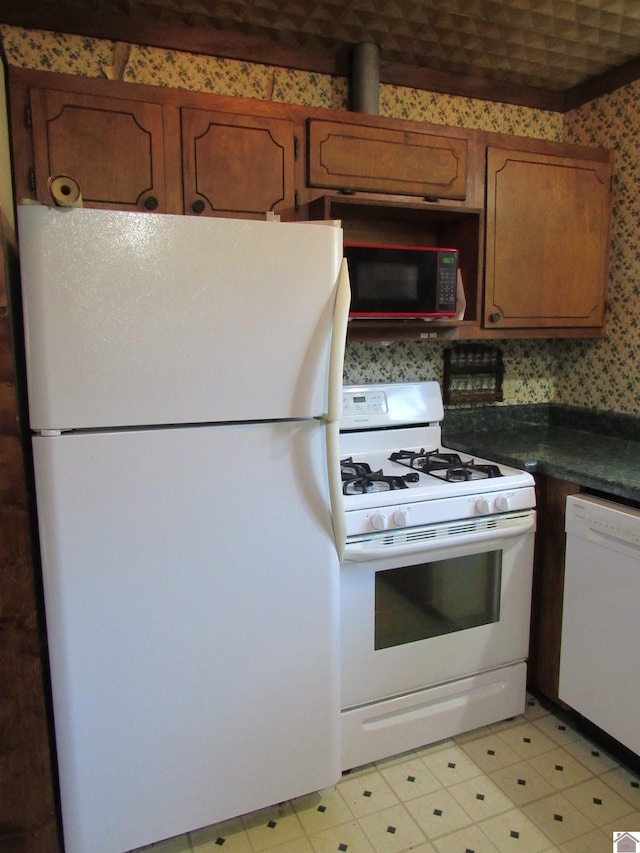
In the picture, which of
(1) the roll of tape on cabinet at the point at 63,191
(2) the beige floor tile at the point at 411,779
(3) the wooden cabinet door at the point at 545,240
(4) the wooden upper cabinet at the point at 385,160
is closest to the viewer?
(1) the roll of tape on cabinet at the point at 63,191

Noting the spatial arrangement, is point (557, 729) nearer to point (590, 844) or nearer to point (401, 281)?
point (590, 844)

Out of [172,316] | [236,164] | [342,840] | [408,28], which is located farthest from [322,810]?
[408,28]

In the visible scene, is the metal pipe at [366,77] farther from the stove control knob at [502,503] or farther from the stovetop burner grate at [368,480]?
the stove control knob at [502,503]

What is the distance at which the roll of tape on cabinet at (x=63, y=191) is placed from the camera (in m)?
1.16

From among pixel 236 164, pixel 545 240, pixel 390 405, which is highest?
pixel 236 164

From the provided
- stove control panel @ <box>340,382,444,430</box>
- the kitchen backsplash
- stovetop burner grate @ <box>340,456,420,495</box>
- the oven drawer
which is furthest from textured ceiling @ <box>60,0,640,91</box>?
the oven drawer

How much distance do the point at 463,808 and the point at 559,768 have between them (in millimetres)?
376

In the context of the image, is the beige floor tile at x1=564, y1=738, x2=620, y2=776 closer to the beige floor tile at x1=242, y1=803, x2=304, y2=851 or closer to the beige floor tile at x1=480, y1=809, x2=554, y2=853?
the beige floor tile at x1=480, y1=809, x2=554, y2=853

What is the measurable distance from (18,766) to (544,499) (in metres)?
1.73

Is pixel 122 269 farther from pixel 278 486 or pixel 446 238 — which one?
pixel 446 238

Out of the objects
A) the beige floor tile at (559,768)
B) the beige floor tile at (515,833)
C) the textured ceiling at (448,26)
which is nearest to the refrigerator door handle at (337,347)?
the textured ceiling at (448,26)

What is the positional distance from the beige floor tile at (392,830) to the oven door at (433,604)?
30 cm

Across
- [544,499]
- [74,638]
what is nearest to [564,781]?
[544,499]

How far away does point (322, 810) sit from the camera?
1.67 metres
